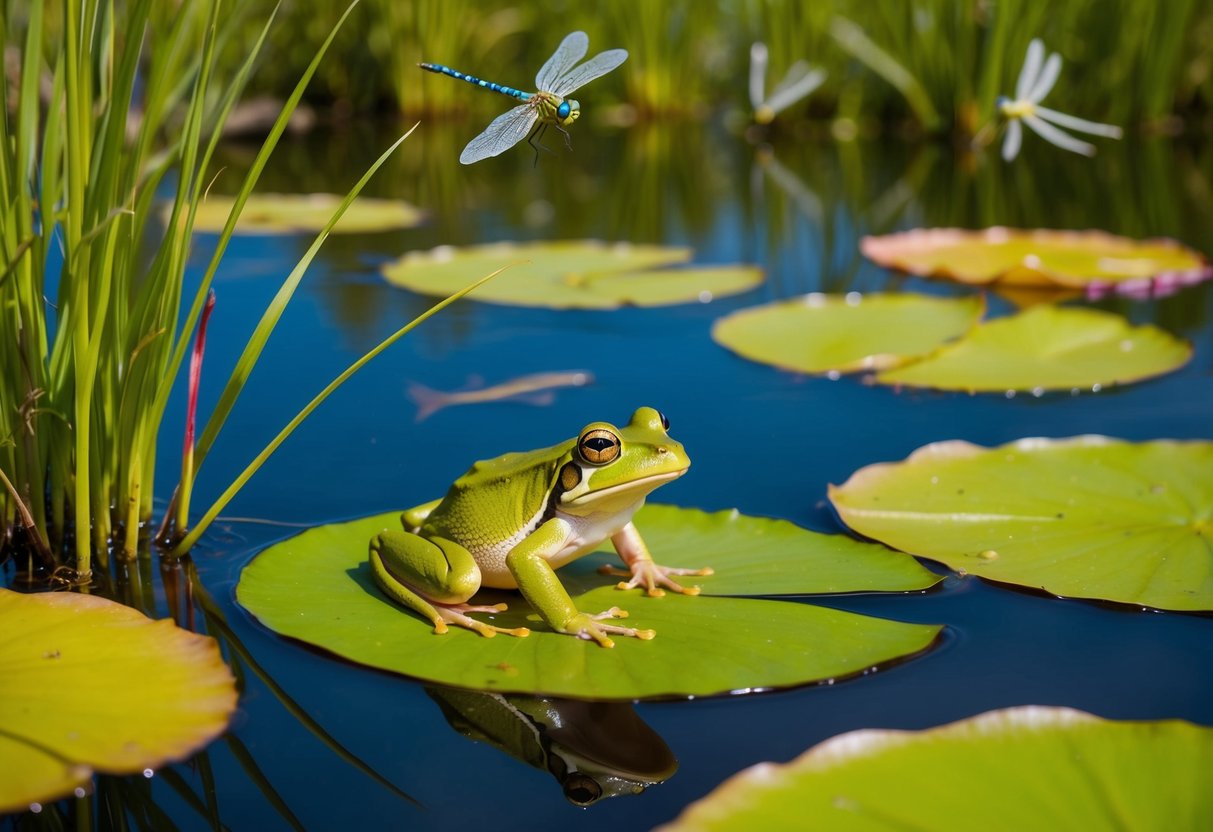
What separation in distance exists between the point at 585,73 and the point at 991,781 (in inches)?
37.8

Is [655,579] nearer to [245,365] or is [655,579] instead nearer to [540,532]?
[540,532]

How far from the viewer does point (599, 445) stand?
5.84 feet

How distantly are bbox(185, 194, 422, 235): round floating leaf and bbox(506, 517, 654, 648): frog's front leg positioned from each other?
3.74 m

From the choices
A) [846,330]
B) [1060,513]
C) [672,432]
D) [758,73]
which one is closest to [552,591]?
[1060,513]

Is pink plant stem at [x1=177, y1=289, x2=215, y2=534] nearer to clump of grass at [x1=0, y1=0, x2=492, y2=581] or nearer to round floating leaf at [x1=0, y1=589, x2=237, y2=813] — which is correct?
clump of grass at [x1=0, y1=0, x2=492, y2=581]

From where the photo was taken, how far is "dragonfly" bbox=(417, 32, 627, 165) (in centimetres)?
Answer: 146

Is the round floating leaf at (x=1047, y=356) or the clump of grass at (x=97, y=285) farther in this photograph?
the round floating leaf at (x=1047, y=356)

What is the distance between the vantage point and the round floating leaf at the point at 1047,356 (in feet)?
10.2

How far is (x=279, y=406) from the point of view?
9.98ft

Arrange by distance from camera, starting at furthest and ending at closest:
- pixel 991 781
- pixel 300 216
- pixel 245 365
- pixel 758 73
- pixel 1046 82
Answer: pixel 758 73
pixel 300 216
pixel 1046 82
pixel 245 365
pixel 991 781

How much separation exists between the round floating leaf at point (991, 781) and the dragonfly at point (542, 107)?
77 centimetres

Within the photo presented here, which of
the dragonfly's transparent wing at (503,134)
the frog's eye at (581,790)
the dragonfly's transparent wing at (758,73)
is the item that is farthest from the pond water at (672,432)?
the dragonfly's transparent wing at (503,134)

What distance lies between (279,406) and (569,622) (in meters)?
1.53

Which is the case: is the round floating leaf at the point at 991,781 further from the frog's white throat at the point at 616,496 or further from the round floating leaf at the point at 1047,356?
the round floating leaf at the point at 1047,356
